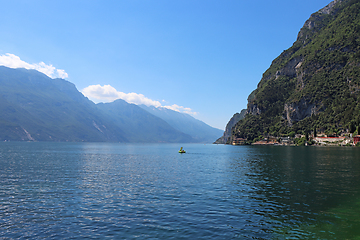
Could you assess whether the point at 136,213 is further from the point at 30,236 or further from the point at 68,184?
the point at 68,184

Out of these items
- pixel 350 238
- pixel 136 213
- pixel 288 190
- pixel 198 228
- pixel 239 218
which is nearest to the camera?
pixel 350 238

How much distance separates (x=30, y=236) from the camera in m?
21.6

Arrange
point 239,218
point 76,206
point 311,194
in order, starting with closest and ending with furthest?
A: point 239,218 → point 76,206 → point 311,194

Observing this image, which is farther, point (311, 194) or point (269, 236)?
point (311, 194)

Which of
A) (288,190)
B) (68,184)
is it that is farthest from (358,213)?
(68,184)

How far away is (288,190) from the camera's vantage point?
1640 inches

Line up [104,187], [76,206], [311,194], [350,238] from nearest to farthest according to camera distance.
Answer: [350,238], [76,206], [311,194], [104,187]

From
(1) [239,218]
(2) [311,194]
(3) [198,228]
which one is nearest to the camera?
(3) [198,228]

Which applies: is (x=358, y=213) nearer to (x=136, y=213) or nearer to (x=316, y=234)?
(x=316, y=234)

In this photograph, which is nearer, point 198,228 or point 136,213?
point 198,228

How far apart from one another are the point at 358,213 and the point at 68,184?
48436 millimetres

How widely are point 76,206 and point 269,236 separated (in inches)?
965

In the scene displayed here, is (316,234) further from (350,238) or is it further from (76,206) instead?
(76,206)

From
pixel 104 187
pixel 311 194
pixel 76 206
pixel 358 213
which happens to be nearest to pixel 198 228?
pixel 76 206
